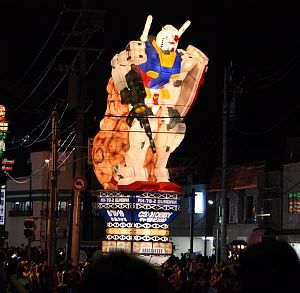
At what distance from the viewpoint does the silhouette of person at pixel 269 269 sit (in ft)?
10.5

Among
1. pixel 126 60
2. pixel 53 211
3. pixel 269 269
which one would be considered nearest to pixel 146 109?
pixel 126 60

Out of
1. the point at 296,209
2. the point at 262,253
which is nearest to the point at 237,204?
the point at 296,209

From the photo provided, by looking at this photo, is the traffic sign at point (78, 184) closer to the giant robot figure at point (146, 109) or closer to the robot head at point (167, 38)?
the giant robot figure at point (146, 109)

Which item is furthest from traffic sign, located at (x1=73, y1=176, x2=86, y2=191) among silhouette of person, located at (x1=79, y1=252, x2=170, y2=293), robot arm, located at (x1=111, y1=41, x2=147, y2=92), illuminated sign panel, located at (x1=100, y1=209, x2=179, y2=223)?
silhouette of person, located at (x1=79, y1=252, x2=170, y2=293)

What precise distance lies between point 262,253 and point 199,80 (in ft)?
99.3

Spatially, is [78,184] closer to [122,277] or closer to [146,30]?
[146,30]

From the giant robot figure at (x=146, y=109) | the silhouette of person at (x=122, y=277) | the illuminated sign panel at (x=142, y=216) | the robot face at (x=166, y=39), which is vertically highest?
the robot face at (x=166, y=39)

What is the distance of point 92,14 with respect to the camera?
1326 inches

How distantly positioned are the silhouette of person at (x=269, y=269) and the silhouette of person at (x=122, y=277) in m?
0.45

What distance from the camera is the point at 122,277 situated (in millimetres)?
2803

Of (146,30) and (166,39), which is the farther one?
(146,30)

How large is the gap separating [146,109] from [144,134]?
87 cm

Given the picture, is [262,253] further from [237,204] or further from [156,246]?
[237,204]

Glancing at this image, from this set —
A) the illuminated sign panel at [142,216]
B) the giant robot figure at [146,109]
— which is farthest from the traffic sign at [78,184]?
the illuminated sign panel at [142,216]
